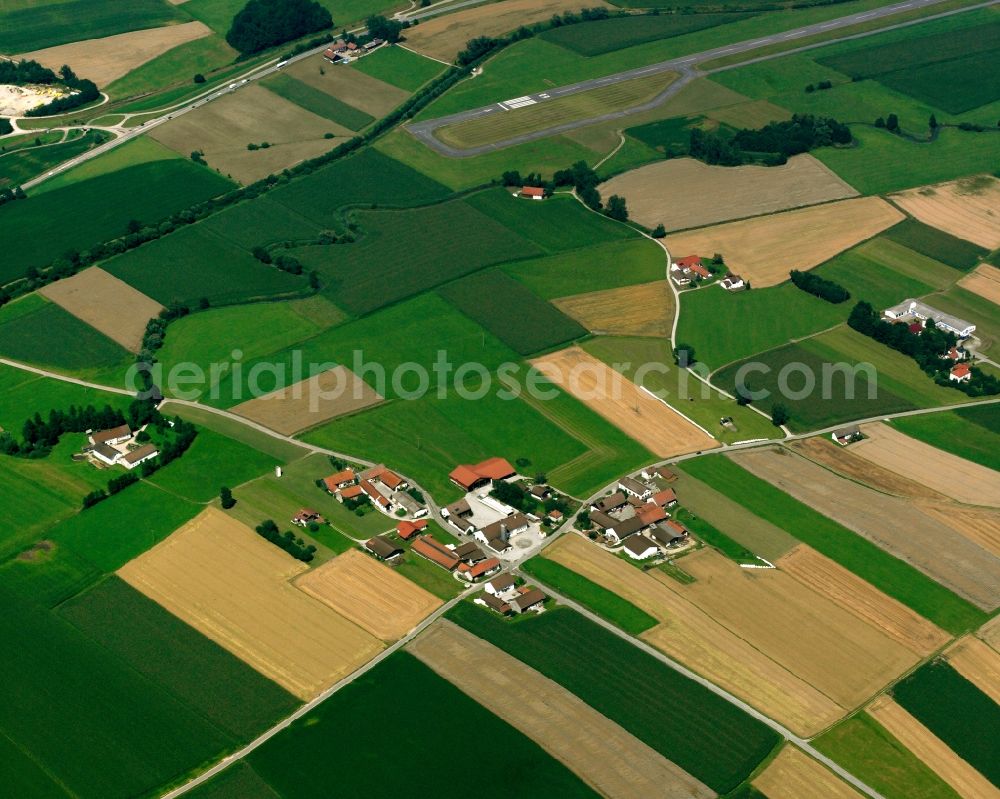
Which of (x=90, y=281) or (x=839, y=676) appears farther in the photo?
(x=90, y=281)

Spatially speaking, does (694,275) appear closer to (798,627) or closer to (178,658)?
(798,627)

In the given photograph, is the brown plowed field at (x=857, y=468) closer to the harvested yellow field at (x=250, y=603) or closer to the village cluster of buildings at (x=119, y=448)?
the harvested yellow field at (x=250, y=603)

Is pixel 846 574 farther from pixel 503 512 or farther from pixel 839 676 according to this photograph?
pixel 503 512

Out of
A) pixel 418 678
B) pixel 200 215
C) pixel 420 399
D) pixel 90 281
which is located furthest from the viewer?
pixel 200 215

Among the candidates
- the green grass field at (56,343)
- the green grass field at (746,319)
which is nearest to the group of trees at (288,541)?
the green grass field at (56,343)

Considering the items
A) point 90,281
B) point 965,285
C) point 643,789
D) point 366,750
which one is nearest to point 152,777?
point 366,750

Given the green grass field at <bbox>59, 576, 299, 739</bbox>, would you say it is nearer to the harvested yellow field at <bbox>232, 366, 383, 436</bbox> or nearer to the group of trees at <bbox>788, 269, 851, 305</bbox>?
the harvested yellow field at <bbox>232, 366, 383, 436</bbox>

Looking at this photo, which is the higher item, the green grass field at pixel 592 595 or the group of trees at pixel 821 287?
the group of trees at pixel 821 287
